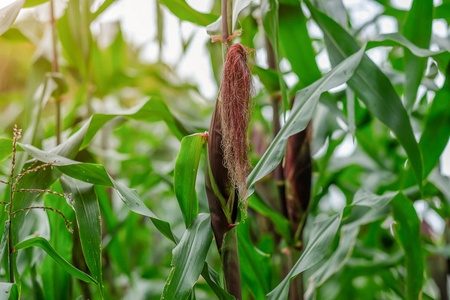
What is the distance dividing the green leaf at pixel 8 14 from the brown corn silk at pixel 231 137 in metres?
0.26

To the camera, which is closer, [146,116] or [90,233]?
[90,233]

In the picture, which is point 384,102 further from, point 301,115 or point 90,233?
point 90,233

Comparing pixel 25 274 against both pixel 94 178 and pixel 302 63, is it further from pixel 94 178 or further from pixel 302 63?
pixel 302 63

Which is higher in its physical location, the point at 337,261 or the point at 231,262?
the point at 231,262

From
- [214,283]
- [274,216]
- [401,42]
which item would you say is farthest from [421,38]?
[214,283]

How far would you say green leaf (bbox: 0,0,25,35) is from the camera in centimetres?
49

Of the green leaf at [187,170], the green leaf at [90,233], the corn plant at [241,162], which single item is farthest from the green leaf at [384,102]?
the green leaf at [90,233]

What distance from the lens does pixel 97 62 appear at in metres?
1.02

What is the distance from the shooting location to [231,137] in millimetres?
428

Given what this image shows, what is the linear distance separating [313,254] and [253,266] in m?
0.11

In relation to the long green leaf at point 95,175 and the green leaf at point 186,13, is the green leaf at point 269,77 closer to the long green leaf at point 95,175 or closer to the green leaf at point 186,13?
the green leaf at point 186,13

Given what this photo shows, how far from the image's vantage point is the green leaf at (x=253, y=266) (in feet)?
1.94

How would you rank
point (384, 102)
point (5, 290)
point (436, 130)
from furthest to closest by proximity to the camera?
point (436, 130) < point (384, 102) < point (5, 290)

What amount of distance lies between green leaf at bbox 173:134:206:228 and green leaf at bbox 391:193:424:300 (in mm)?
304
